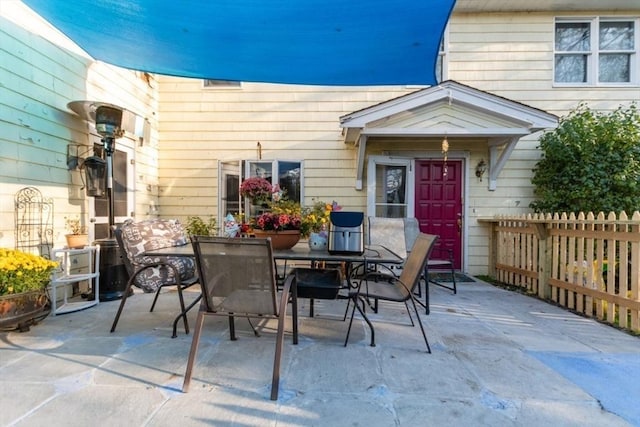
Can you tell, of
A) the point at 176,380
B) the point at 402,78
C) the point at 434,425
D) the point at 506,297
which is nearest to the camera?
the point at 434,425

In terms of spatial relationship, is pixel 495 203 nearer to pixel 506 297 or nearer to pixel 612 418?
pixel 506 297

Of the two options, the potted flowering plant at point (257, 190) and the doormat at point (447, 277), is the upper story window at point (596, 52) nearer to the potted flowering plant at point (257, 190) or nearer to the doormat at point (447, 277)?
the doormat at point (447, 277)

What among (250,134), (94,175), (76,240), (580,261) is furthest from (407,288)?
(250,134)

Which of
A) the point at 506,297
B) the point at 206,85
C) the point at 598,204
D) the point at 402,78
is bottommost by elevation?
the point at 506,297

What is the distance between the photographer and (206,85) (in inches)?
225

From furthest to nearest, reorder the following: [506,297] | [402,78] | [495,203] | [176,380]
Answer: [495,203]
[506,297]
[402,78]
[176,380]

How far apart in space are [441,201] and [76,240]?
5.24m

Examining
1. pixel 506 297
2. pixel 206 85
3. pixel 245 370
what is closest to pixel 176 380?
pixel 245 370

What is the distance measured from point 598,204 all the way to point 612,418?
13.7 feet

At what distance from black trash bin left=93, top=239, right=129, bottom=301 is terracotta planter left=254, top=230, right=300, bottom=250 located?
2.02m

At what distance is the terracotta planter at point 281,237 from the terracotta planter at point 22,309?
1.90 meters

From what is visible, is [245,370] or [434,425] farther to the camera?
[245,370]

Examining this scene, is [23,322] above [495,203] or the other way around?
the other way around

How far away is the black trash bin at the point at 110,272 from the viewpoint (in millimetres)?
3778
